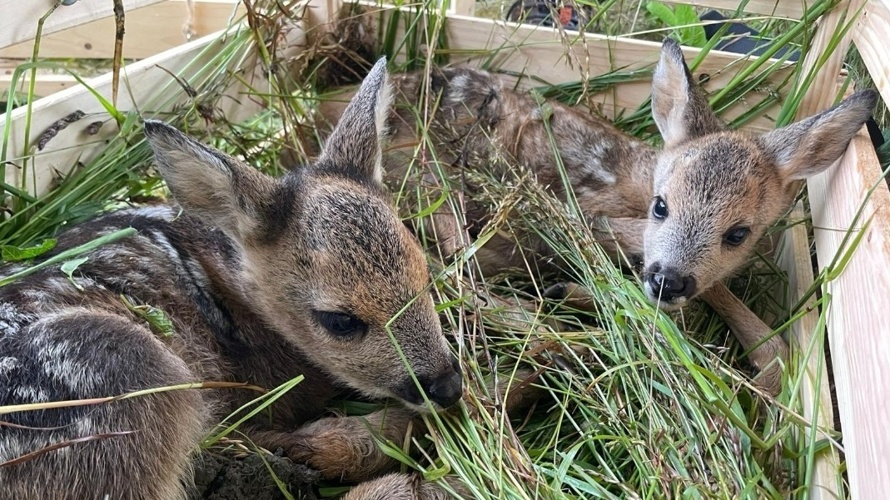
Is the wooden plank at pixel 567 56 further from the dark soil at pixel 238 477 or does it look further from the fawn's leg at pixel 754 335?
the dark soil at pixel 238 477

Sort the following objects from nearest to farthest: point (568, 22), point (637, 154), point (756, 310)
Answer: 1. point (756, 310)
2. point (637, 154)
3. point (568, 22)

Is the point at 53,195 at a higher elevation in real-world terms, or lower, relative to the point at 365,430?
higher

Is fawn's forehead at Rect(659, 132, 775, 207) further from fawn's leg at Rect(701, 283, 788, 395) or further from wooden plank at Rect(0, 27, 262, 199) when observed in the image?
wooden plank at Rect(0, 27, 262, 199)

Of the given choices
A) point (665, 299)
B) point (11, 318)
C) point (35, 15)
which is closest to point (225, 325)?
point (11, 318)

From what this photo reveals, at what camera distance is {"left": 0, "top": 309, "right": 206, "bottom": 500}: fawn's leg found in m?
2.29

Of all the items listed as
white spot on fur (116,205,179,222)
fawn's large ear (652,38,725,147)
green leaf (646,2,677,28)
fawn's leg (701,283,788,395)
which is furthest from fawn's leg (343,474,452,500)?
green leaf (646,2,677,28)

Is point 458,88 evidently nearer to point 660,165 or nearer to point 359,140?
point 660,165

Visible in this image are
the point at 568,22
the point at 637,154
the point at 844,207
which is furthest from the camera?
the point at 568,22

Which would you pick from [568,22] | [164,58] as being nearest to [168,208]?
[164,58]

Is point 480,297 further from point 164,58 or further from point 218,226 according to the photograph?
point 164,58

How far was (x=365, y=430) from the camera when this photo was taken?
121 inches

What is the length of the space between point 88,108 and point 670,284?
3.04 metres

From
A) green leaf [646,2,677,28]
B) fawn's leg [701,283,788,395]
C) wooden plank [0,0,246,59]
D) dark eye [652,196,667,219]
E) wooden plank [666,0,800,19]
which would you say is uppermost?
wooden plank [666,0,800,19]

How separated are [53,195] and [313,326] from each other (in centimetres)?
166
